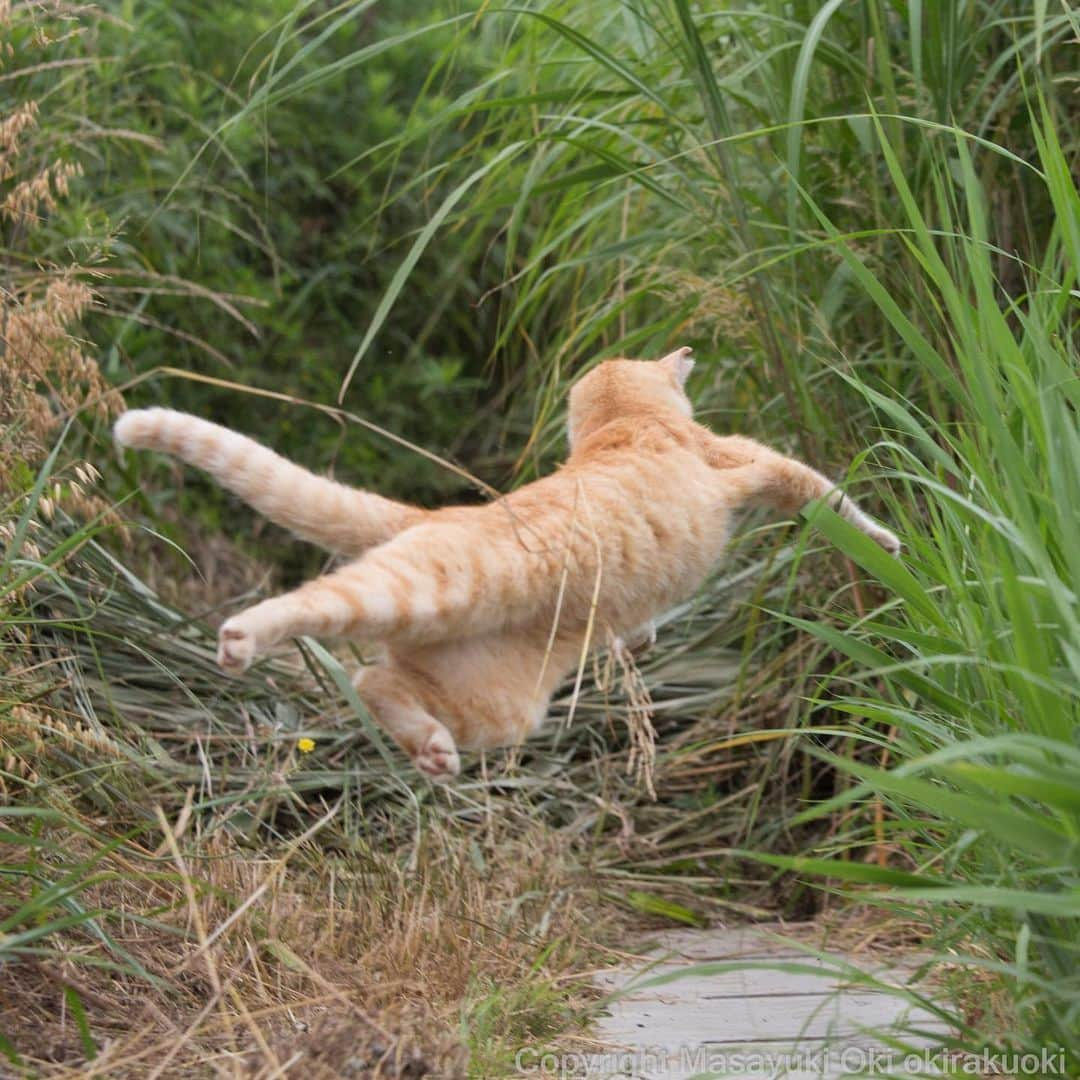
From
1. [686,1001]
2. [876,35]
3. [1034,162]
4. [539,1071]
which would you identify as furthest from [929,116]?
[539,1071]

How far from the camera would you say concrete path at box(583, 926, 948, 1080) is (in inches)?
72.9

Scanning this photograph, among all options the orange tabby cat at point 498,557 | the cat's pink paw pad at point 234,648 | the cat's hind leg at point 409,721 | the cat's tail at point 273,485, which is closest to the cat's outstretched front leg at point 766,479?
the orange tabby cat at point 498,557

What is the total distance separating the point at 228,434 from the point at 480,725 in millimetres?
626

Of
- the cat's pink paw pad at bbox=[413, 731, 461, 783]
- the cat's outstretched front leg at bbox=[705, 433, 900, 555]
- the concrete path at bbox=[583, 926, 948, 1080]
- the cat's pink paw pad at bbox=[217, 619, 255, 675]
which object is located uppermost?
the cat's pink paw pad at bbox=[217, 619, 255, 675]

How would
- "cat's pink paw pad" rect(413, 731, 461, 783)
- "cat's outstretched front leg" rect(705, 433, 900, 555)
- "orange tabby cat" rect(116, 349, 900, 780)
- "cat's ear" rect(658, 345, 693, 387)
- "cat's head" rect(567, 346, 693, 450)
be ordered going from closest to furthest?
1. "orange tabby cat" rect(116, 349, 900, 780)
2. "cat's pink paw pad" rect(413, 731, 461, 783)
3. "cat's outstretched front leg" rect(705, 433, 900, 555)
4. "cat's head" rect(567, 346, 693, 450)
5. "cat's ear" rect(658, 345, 693, 387)

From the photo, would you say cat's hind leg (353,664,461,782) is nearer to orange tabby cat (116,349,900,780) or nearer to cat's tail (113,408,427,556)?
orange tabby cat (116,349,900,780)

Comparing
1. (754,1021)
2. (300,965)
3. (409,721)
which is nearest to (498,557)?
(409,721)

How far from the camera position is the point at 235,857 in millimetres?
2486

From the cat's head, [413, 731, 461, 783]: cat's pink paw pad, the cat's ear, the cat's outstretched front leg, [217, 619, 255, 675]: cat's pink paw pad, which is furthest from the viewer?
the cat's ear

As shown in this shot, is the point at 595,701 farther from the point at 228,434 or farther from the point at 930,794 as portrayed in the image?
the point at 930,794

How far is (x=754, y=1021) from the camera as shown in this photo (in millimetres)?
2346

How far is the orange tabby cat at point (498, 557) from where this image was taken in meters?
2.15

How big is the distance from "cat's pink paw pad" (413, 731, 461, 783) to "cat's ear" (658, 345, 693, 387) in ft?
3.31

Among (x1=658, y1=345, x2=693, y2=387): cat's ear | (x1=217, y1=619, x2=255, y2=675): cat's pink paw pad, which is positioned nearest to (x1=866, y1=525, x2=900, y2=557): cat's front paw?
(x1=658, y1=345, x2=693, y2=387): cat's ear
